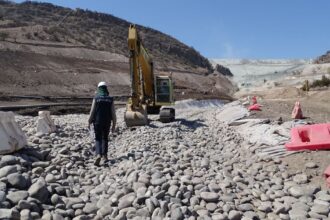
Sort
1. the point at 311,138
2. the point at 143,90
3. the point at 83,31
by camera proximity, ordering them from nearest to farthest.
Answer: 1. the point at 311,138
2. the point at 143,90
3. the point at 83,31

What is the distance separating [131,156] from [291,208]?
394 cm

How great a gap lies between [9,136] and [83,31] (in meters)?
68.0

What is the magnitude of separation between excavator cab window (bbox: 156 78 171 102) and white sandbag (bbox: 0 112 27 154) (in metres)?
10.8

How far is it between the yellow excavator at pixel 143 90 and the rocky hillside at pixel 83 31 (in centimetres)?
3976

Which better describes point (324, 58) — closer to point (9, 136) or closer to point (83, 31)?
point (83, 31)

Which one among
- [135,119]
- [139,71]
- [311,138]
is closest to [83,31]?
[139,71]

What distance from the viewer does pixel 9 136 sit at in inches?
329

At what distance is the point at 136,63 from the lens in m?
16.7

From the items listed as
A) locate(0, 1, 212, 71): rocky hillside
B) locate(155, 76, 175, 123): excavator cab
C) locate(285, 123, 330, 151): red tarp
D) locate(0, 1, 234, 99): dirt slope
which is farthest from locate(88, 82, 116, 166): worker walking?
locate(0, 1, 212, 71): rocky hillside

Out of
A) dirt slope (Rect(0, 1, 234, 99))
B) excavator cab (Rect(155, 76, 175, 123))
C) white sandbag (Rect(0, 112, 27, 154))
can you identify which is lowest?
white sandbag (Rect(0, 112, 27, 154))

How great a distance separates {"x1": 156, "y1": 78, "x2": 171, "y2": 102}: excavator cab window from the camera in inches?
766

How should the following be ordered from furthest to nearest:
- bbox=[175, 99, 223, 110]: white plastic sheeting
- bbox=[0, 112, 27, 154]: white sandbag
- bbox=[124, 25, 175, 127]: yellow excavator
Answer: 1. bbox=[175, 99, 223, 110]: white plastic sheeting
2. bbox=[124, 25, 175, 127]: yellow excavator
3. bbox=[0, 112, 27, 154]: white sandbag

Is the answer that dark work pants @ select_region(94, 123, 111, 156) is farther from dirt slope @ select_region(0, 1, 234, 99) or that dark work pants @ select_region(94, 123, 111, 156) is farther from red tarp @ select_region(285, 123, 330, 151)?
dirt slope @ select_region(0, 1, 234, 99)

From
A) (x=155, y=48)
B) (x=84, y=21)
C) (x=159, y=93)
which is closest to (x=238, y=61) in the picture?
(x=155, y=48)
